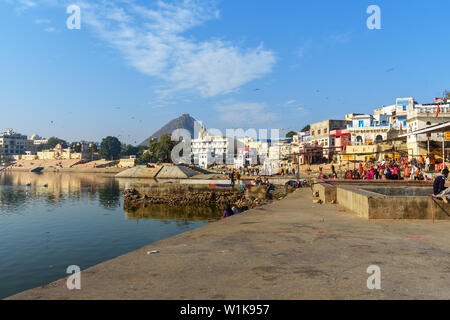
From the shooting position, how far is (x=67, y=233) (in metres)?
22.5

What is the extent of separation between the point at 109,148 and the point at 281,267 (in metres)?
160

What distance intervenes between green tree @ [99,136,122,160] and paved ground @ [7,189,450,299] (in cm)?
15656

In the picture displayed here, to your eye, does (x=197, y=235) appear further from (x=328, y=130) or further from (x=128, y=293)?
(x=328, y=130)

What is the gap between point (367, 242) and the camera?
7492 mm

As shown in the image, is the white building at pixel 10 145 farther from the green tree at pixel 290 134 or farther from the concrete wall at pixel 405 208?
the concrete wall at pixel 405 208

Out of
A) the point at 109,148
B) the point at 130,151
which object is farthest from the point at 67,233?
the point at 130,151

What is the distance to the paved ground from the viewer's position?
4480 millimetres

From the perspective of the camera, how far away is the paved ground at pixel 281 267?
448 centimetres

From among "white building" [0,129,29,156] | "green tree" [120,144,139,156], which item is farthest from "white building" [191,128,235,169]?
"white building" [0,129,29,156]

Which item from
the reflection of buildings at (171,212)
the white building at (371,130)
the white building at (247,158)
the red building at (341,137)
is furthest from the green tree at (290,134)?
the reflection of buildings at (171,212)

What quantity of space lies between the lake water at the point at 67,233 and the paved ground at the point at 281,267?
Result: 30.7ft

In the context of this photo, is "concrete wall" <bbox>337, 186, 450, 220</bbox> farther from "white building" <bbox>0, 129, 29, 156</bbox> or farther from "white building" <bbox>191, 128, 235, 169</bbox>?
"white building" <bbox>0, 129, 29, 156</bbox>

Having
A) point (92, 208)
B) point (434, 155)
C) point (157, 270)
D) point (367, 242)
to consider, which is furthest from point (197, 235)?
point (434, 155)
